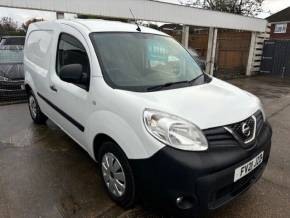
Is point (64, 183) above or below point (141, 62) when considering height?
below

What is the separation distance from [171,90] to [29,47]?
3168 millimetres

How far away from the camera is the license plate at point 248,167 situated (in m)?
2.12

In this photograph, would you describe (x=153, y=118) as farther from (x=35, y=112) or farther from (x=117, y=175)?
(x=35, y=112)

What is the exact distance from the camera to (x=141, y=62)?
288 cm

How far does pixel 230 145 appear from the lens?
2.07m

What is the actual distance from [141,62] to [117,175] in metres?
1.23

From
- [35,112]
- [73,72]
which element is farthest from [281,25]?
[73,72]

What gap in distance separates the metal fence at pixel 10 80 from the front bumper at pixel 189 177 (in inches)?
195

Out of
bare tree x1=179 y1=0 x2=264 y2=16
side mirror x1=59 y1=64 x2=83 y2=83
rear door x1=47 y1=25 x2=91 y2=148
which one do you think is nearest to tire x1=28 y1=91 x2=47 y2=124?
rear door x1=47 y1=25 x2=91 y2=148

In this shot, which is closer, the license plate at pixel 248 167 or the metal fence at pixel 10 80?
the license plate at pixel 248 167

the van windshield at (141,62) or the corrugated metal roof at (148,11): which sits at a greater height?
the corrugated metal roof at (148,11)

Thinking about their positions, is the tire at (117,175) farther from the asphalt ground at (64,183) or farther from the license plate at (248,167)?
the license plate at (248,167)

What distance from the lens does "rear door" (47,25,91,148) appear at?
276 cm

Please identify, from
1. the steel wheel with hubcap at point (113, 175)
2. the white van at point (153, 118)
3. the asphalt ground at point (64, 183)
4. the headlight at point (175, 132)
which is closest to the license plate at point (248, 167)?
the white van at point (153, 118)
